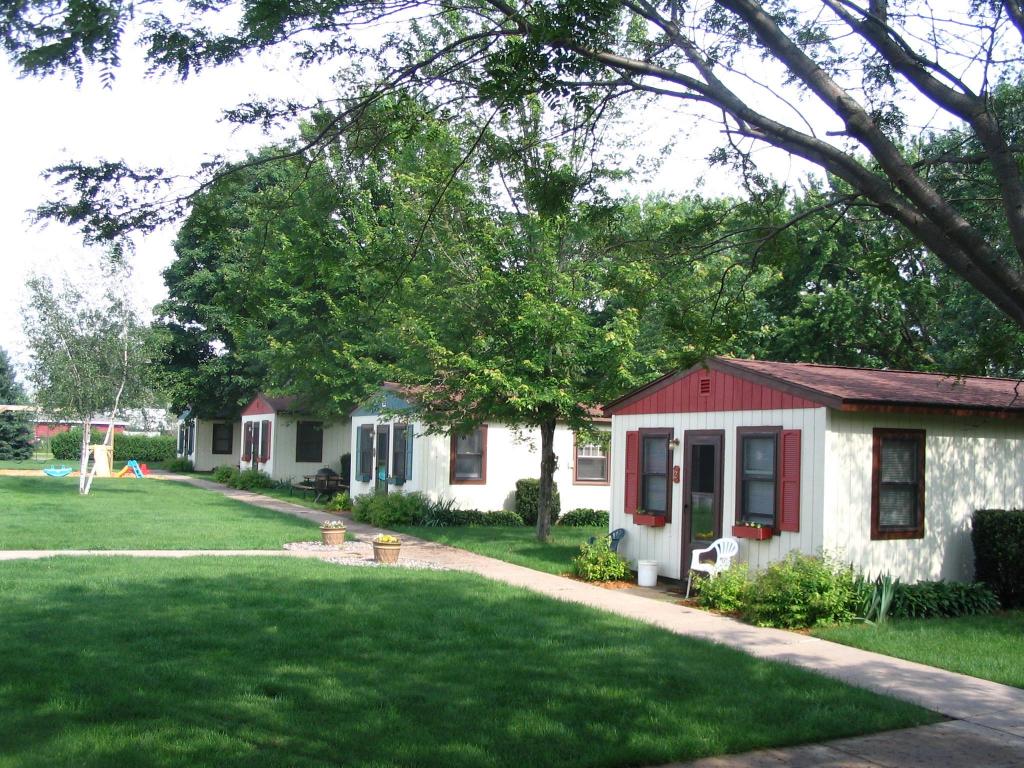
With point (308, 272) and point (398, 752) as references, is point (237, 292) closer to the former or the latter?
point (308, 272)

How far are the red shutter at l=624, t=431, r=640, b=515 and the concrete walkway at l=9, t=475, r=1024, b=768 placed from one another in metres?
1.56

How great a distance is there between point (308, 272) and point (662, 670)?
4.24m

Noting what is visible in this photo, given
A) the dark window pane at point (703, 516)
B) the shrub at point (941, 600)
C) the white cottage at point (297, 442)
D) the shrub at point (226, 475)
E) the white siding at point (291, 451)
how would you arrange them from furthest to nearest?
the shrub at point (226, 475) → the white siding at point (291, 451) → the white cottage at point (297, 442) → the dark window pane at point (703, 516) → the shrub at point (941, 600)

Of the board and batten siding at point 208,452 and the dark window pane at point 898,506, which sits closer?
the dark window pane at point 898,506

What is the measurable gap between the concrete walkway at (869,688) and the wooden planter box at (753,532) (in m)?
1.19

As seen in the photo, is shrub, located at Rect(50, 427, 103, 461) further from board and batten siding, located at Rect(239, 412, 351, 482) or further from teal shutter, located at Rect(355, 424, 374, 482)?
teal shutter, located at Rect(355, 424, 374, 482)

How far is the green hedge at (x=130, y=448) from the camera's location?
49.2 meters

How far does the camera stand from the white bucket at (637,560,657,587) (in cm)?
1300

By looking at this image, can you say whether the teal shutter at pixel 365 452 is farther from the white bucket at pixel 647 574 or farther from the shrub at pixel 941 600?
the shrub at pixel 941 600

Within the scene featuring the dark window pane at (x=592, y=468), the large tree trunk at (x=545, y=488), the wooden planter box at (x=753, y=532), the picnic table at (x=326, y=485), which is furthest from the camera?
the picnic table at (x=326, y=485)

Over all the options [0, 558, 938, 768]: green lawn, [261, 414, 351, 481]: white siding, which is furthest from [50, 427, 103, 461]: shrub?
[0, 558, 938, 768]: green lawn

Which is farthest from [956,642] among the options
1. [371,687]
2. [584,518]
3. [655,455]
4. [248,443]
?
[248,443]

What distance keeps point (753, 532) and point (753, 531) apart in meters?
0.01

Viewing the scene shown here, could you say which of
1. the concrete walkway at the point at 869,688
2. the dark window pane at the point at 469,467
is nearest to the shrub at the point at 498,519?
the dark window pane at the point at 469,467
